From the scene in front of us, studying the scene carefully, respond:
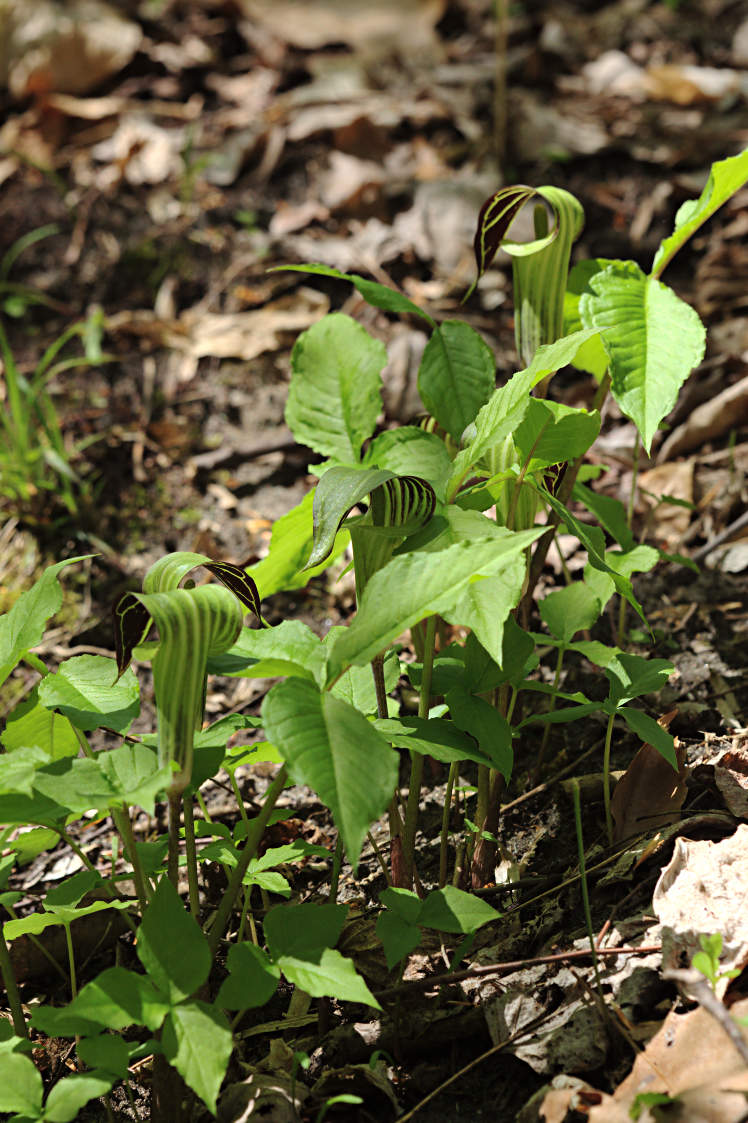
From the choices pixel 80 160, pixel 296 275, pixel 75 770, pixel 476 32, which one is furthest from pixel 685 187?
pixel 75 770

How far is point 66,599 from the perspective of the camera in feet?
9.27

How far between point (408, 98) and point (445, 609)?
4006 mm

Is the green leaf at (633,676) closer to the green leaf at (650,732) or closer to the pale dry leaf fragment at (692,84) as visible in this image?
the green leaf at (650,732)

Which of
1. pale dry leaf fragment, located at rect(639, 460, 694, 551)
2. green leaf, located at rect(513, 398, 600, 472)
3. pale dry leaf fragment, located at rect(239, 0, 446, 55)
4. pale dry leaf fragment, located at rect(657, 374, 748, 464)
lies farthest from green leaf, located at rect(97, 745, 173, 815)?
pale dry leaf fragment, located at rect(239, 0, 446, 55)

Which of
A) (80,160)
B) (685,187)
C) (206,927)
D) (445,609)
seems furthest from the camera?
(80,160)

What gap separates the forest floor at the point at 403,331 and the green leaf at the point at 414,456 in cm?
72

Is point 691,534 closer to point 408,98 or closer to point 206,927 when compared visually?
point 206,927

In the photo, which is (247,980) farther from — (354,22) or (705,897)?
(354,22)

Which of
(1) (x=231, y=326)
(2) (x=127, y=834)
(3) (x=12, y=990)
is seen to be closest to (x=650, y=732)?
(2) (x=127, y=834)

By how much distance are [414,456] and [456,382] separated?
0.18 metres

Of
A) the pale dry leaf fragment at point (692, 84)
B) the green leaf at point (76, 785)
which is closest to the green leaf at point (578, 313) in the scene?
the green leaf at point (76, 785)

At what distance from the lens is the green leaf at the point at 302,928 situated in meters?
1.27

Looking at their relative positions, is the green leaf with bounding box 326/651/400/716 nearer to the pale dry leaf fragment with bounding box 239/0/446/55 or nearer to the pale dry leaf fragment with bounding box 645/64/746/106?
the pale dry leaf fragment with bounding box 645/64/746/106

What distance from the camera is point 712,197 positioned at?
150cm
